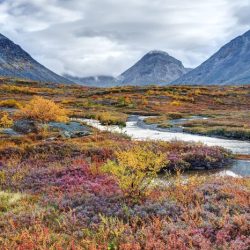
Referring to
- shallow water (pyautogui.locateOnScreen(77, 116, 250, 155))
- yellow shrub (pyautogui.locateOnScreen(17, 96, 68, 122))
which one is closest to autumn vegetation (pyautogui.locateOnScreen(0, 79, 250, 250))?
shallow water (pyautogui.locateOnScreen(77, 116, 250, 155))

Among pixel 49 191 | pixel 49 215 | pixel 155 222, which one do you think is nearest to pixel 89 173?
pixel 49 191

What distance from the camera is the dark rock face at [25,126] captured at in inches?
1598

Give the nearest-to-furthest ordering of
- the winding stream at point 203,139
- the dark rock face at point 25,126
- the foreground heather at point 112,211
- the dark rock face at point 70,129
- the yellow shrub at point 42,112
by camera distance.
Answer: the foreground heather at point 112,211, the winding stream at point 203,139, the dark rock face at point 70,129, the dark rock face at point 25,126, the yellow shrub at point 42,112

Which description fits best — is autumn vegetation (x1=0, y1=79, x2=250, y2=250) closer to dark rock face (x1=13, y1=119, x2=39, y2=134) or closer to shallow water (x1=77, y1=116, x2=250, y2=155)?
shallow water (x1=77, y1=116, x2=250, y2=155)

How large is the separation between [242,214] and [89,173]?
1020 cm

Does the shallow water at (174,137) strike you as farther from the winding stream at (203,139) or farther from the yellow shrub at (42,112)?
the yellow shrub at (42,112)

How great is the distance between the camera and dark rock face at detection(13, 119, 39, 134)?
4059 centimetres

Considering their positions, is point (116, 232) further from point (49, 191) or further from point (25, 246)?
point (49, 191)

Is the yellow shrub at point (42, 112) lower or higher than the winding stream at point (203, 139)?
higher

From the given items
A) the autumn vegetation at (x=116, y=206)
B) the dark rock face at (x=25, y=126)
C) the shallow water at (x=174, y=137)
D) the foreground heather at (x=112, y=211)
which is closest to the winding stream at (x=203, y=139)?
the shallow water at (x=174, y=137)

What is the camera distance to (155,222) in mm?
14031

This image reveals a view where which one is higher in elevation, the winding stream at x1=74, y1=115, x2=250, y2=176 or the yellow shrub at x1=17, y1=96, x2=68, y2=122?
the yellow shrub at x1=17, y1=96, x2=68, y2=122

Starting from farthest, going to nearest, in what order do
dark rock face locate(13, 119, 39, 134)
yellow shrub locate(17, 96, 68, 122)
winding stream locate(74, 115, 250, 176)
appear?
1. yellow shrub locate(17, 96, 68, 122)
2. dark rock face locate(13, 119, 39, 134)
3. winding stream locate(74, 115, 250, 176)

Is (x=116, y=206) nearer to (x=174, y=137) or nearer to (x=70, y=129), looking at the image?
(x=70, y=129)
